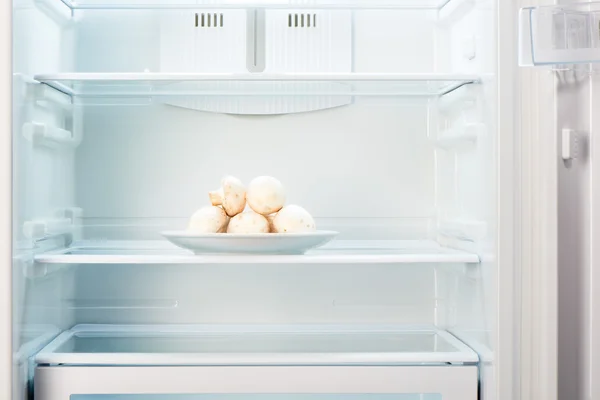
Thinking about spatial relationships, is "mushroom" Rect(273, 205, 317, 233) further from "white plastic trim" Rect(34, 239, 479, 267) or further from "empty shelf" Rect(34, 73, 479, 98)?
"empty shelf" Rect(34, 73, 479, 98)

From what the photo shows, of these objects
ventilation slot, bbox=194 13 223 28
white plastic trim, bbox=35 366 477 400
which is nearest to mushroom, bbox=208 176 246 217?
white plastic trim, bbox=35 366 477 400

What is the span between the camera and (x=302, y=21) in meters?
1.63

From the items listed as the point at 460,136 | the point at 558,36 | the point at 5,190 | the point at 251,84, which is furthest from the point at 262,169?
the point at 558,36

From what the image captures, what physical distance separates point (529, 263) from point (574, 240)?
0.08 metres

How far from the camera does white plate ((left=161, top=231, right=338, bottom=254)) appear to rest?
1.30 meters

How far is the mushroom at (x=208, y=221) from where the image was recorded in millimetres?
1355

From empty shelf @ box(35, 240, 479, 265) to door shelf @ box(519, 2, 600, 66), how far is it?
0.43 metres

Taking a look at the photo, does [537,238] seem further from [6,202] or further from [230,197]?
[6,202]

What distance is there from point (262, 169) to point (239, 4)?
381 millimetres

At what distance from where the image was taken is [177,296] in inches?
64.6

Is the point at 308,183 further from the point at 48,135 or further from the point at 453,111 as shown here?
the point at 48,135

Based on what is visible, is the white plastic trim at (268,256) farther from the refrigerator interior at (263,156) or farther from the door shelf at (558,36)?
the door shelf at (558,36)

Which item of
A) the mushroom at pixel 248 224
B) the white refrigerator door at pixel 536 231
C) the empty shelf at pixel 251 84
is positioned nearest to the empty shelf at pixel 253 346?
the white refrigerator door at pixel 536 231

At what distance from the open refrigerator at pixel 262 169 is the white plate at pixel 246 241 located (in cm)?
2
